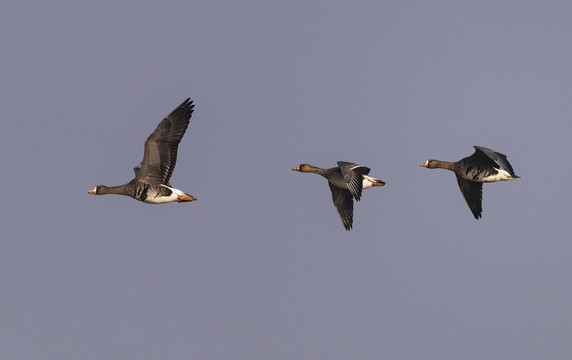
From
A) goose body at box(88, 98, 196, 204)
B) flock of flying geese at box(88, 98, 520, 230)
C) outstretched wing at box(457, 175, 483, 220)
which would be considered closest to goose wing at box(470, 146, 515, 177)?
flock of flying geese at box(88, 98, 520, 230)

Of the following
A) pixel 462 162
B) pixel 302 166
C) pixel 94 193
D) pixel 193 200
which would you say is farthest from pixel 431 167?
pixel 94 193

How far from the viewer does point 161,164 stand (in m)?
31.8

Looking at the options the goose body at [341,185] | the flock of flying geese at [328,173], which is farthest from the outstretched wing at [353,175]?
the goose body at [341,185]

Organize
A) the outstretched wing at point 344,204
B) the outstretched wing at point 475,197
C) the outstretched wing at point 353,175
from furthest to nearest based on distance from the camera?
the outstretched wing at point 344,204 → the outstretched wing at point 475,197 → the outstretched wing at point 353,175

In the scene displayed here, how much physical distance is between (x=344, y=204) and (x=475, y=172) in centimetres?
513

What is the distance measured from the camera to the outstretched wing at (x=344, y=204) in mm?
38281

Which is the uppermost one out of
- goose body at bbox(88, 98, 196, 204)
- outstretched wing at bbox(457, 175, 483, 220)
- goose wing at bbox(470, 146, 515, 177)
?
goose wing at bbox(470, 146, 515, 177)

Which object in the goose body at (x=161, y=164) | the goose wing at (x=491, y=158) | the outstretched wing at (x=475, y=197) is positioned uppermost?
the goose wing at (x=491, y=158)

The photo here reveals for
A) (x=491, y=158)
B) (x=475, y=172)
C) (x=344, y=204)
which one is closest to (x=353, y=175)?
(x=344, y=204)

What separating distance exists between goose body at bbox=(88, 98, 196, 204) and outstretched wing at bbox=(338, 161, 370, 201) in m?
5.43

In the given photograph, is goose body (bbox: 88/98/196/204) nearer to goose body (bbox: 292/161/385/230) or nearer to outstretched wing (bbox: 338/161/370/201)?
outstretched wing (bbox: 338/161/370/201)

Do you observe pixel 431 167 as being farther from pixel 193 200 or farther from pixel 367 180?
pixel 193 200

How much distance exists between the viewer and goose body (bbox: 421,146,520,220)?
3597cm

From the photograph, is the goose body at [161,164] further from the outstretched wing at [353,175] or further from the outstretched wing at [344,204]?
the outstretched wing at [344,204]
